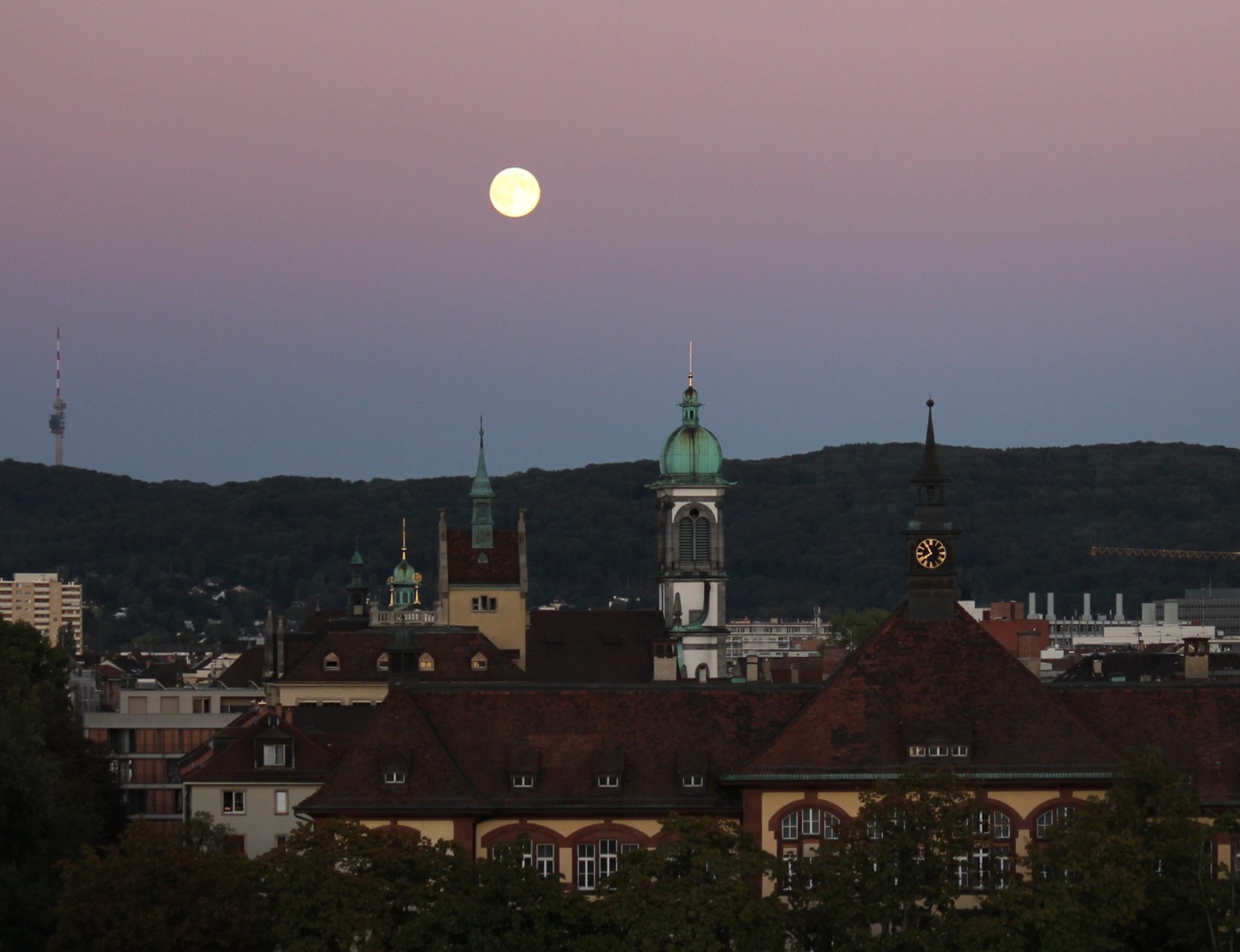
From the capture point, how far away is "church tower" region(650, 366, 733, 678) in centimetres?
16788

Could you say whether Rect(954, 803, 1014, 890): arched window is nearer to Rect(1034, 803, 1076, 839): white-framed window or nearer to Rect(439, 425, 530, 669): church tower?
Rect(1034, 803, 1076, 839): white-framed window

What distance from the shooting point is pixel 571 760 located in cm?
8331

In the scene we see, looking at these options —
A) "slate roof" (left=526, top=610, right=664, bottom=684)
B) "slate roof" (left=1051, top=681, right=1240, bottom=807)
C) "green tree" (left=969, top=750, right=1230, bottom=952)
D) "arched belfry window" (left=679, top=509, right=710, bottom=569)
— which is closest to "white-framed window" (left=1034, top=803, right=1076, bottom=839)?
"slate roof" (left=1051, top=681, right=1240, bottom=807)

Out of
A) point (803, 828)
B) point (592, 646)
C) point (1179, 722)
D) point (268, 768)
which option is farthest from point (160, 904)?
point (592, 646)

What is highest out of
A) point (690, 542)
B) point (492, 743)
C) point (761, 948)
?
point (690, 542)

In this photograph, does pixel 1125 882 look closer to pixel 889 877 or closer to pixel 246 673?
pixel 889 877

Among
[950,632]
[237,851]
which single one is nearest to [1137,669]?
[950,632]

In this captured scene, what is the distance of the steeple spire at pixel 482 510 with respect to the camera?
542ft

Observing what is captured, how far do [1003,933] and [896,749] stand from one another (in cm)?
1379

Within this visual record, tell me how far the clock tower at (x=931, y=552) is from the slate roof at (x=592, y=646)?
6518cm

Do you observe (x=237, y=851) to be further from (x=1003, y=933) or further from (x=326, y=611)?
(x=326, y=611)

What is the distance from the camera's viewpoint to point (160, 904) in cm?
7525

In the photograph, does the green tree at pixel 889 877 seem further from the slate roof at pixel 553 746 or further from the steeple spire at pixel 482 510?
the steeple spire at pixel 482 510

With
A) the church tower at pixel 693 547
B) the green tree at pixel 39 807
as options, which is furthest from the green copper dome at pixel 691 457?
the green tree at pixel 39 807
